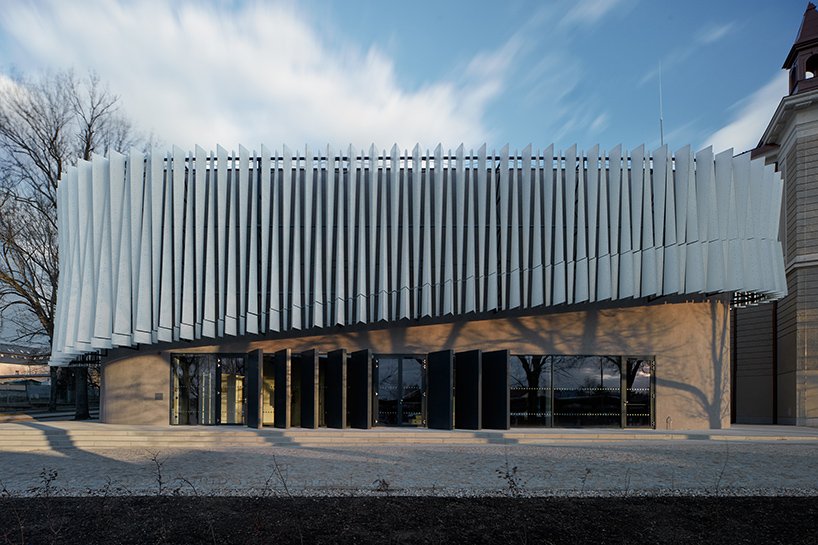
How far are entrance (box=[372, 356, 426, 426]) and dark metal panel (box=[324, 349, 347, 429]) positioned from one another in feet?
5.51

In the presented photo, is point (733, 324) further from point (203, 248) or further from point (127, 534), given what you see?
point (127, 534)

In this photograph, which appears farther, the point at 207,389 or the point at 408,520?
the point at 207,389

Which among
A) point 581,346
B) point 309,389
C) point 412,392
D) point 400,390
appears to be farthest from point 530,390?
point 309,389

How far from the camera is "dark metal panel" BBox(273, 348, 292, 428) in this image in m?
19.1

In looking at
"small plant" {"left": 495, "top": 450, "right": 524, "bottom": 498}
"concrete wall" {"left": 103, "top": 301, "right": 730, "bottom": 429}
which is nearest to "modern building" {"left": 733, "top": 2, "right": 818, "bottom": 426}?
"concrete wall" {"left": 103, "top": 301, "right": 730, "bottom": 429}

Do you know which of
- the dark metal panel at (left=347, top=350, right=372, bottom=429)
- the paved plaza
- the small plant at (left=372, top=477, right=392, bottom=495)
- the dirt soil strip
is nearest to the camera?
the dirt soil strip

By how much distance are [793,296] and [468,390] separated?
16915mm

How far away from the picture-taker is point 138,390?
20.6m

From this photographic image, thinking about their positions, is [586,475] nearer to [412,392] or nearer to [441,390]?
[441,390]

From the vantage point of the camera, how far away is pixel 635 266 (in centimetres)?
1966

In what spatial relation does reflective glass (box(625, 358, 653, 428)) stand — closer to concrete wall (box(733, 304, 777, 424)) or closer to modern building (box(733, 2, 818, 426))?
modern building (box(733, 2, 818, 426))

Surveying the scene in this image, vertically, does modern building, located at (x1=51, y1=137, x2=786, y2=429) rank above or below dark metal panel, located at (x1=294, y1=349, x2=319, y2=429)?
above

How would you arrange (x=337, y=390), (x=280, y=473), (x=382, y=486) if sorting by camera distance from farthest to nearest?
(x=337, y=390) → (x=280, y=473) → (x=382, y=486)

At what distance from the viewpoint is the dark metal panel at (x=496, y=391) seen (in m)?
18.3
